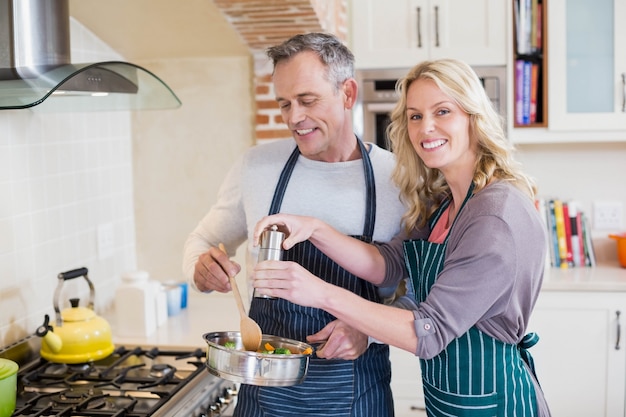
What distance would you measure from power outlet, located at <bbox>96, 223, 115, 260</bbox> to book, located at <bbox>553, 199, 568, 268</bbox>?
79.9 inches

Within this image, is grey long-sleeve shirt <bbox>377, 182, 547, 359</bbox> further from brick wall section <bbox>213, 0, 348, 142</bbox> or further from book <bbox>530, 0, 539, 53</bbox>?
book <bbox>530, 0, 539, 53</bbox>

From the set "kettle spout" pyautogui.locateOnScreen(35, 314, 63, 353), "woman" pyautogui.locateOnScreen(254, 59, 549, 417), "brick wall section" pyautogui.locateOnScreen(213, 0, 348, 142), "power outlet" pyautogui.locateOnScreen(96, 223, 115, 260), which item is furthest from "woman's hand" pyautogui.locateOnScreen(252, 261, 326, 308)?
"power outlet" pyautogui.locateOnScreen(96, 223, 115, 260)

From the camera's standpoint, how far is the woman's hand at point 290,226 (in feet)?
5.86

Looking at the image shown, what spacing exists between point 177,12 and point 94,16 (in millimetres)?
311

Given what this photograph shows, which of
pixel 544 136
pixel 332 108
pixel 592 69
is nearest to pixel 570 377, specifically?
pixel 544 136

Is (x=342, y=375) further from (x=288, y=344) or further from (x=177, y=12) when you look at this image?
(x=177, y=12)

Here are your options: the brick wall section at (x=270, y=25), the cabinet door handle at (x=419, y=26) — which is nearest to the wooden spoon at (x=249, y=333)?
the brick wall section at (x=270, y=25)

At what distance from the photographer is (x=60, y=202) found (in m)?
2.85

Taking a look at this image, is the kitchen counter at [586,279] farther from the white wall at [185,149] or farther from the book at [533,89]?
the white wall at [185,149]

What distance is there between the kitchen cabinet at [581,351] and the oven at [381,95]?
0.92 metres

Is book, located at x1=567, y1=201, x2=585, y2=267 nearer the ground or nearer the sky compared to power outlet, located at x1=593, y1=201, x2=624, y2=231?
nearer the ground

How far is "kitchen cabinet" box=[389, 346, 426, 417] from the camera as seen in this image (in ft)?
11.6

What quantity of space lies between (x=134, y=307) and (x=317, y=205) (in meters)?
1.02

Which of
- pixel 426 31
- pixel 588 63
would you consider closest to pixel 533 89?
pixel 588 63
